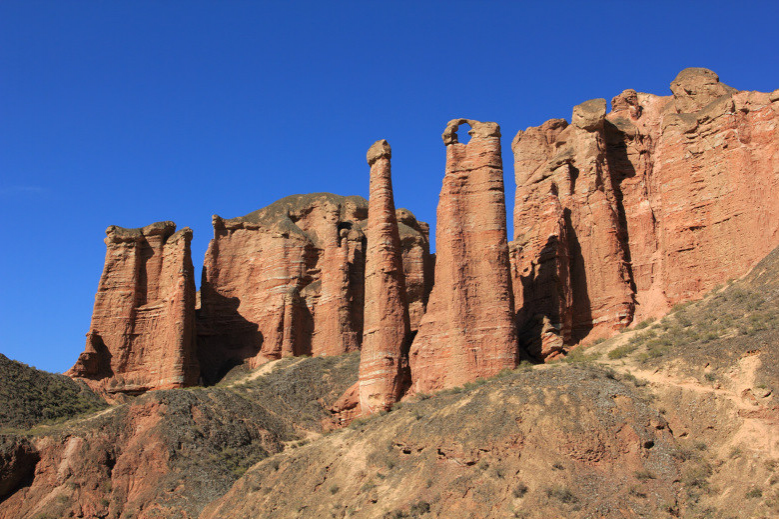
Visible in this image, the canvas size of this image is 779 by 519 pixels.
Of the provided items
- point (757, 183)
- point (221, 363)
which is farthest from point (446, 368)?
point (221, 363)

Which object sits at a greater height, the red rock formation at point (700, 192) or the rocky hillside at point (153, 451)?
the red rock formation at point (700, 192)

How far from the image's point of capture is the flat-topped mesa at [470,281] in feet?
122

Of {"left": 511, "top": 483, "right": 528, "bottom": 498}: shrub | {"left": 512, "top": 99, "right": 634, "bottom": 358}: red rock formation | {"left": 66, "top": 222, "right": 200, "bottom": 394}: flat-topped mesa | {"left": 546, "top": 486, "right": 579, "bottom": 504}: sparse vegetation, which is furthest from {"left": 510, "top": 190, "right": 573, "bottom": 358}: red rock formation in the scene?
{"left": 66, "top": 222, "right": 200, "bottom": 394}: flat-topped mesa

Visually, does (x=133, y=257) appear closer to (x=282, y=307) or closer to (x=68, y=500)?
(x=282, y=307)

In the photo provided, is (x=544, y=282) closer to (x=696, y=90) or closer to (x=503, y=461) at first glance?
(x=696, y=90)

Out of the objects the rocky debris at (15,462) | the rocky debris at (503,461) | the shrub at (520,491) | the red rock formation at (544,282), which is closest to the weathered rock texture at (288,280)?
the red rock formation at (544,282)

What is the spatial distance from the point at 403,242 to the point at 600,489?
34711 millimetres

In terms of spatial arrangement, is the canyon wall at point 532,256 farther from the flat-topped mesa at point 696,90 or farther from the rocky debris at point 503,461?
the rocky debris at point 503,461

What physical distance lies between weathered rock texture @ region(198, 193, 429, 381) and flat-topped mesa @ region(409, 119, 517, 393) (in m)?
16.3

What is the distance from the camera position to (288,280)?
2329 inches

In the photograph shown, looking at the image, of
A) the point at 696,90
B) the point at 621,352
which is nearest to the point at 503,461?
the point at 621,352

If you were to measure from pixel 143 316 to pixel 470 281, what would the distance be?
92.1 feet

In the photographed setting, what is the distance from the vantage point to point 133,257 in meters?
59.4

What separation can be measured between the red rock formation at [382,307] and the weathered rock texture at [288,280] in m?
12.7
